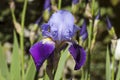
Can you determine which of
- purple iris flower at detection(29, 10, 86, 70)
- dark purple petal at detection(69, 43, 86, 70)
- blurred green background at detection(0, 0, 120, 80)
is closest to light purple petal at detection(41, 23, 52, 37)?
purple iris flower at detection(29, 10, 86, 70)

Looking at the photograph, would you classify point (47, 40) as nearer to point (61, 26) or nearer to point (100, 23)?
point (61, 26)

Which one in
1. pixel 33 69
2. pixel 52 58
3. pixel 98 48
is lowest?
pixel 98 48

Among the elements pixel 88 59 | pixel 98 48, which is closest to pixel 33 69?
pixel 88 59

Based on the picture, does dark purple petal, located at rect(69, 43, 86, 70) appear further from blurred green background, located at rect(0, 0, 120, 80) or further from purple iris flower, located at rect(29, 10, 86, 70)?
blurred green background, located at rect(0, 0, 120, 80)

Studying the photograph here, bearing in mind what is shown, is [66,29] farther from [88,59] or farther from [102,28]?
[102,28]

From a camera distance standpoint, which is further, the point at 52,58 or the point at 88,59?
the point at 88,59

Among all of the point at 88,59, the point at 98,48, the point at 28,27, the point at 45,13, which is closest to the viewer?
the point at 88,59

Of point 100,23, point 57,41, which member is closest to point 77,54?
point 57,41

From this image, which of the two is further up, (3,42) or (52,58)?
(52,58)

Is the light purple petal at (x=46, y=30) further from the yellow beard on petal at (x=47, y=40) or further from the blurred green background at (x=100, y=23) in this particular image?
the blurred green background at (x=100, y=23)

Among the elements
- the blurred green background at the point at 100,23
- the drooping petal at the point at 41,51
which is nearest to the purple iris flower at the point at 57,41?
the drooping petal at the point at 41,51
